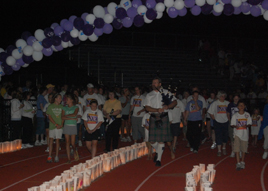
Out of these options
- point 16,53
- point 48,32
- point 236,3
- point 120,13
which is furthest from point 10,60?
point 236,3

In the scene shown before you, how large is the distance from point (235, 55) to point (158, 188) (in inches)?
952

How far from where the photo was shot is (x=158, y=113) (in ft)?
36.8

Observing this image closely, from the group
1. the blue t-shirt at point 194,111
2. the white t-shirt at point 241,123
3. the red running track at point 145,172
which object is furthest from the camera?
the blue t-shirt at point 194,111

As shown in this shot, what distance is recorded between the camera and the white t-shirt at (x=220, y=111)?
44.0 feet

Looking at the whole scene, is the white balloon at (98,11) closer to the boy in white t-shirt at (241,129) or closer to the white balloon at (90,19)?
the white balloon at (90,19)

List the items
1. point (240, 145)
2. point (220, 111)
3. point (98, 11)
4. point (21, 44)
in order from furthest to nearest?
point (21, 44) → point (98, 11) → point (220, 111) → point (240, 145)

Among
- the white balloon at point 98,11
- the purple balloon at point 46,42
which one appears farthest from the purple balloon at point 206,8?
the purple balloon at point 46,42

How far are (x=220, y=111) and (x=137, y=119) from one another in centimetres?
325

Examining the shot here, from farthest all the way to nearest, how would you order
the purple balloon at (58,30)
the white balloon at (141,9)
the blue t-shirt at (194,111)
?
the purple balloon at (58,30) < the white balloon at (141,9) < the blue t-shirt at (194,111)

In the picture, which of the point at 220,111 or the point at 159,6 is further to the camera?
the point at 159,6

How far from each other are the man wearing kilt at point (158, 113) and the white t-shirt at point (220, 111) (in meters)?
2.60

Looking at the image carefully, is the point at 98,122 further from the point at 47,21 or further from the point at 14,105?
the point at 47,21

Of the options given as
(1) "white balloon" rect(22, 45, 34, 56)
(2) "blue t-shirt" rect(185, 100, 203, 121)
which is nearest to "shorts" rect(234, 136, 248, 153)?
(2) "blue t-shirt" rect(185, 100, 203, 121)

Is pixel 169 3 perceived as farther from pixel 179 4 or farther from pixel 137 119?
pixel 137 119
